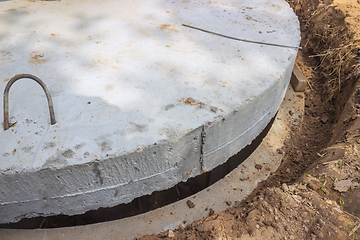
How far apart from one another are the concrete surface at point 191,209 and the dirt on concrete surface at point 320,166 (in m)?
0.10

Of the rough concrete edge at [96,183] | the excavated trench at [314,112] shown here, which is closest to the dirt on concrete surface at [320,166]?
the excavated trench at [314,112]

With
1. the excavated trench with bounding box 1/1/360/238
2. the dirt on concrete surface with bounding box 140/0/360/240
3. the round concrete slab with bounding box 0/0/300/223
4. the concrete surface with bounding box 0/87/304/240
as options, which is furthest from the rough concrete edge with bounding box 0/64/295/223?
the dirt on concrete surface with bounding box 140/0/360/240

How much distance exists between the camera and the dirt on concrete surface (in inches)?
71.7

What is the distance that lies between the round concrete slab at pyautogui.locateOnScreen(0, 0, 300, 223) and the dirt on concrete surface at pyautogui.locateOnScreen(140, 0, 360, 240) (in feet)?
1.63

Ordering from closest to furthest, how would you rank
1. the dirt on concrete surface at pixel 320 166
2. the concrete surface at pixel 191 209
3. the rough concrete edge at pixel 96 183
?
the rough concrete edge at pixel 96 183
the dirt on concrete surface at pixel 320 166
the concrete surface at pixel 191 209

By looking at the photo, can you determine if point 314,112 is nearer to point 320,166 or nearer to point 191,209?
point 320,166

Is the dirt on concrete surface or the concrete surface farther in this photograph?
the concrete surface

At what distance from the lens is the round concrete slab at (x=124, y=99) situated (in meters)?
1.69

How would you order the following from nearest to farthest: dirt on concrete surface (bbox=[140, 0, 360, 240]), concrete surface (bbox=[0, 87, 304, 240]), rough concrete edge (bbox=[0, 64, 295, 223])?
rough concrete edge (bbox=[0, 64, 295, 223]) < dirt on concrete surface (bbox=[140, 0, 360, 240]) < concrete surface (bbox=[0, 87, 304, 240])

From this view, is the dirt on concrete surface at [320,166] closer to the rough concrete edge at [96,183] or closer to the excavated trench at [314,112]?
the excavated trench at [314,112]

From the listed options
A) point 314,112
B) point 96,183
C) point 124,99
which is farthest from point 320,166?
point 96,183

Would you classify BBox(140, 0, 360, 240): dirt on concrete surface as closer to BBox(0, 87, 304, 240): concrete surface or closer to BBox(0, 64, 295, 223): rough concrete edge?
BBox(0, 87, 304, 240): concrete surface

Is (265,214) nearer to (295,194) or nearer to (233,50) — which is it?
(295,194)

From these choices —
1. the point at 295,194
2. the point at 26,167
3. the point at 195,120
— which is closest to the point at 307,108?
the point at 295,194
